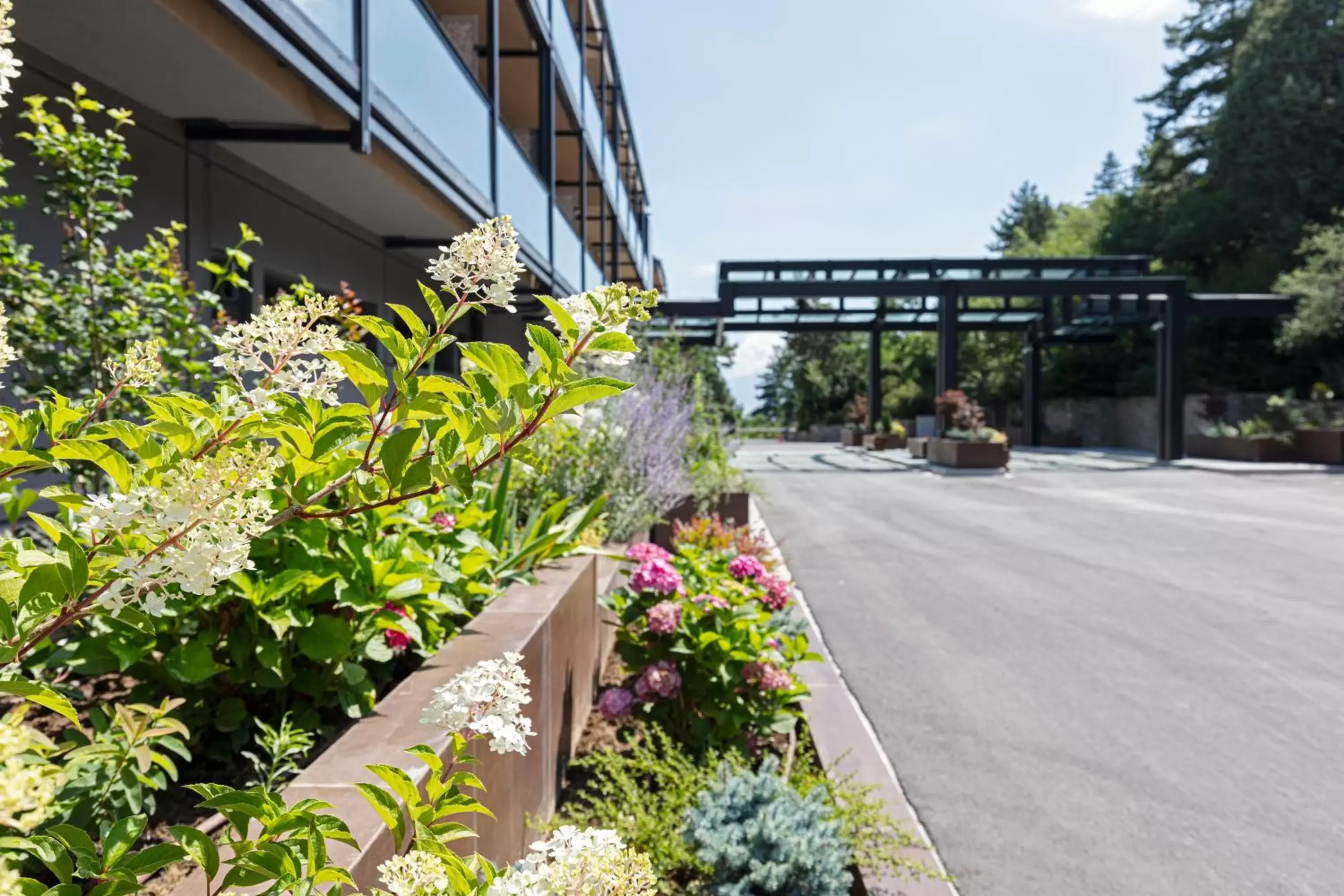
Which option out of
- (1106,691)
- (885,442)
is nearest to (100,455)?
(1106,691)

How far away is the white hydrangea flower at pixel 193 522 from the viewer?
2.65ft

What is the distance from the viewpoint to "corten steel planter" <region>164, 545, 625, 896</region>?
4.73ft

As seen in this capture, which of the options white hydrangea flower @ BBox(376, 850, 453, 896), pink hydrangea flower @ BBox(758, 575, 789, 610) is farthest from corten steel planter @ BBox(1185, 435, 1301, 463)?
white hydrangea flower @ BBox(376, 850, 453, 896)

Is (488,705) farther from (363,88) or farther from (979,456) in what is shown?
(979,456)

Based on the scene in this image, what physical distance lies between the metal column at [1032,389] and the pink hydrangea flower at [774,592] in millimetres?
29188

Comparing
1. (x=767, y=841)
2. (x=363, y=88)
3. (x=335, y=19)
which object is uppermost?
(x=335, y=19)

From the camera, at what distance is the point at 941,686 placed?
→ 432 cm

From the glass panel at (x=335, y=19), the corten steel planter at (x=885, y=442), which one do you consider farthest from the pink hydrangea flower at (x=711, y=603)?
the corten steel planter at (x=885, y=442)

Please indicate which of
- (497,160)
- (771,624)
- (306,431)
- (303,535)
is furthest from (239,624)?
(497,160)

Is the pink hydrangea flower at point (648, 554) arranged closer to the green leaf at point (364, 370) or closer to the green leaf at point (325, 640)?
the green leaf at point (325, 640)

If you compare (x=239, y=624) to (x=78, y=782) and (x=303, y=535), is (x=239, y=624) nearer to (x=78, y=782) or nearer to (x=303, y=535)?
(x=303, y=535)

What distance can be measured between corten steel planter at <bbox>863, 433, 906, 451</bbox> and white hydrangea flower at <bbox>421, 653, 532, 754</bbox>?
28.4 metres

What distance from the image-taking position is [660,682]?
9.47ft

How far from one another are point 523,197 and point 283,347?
8.70 meters
